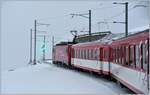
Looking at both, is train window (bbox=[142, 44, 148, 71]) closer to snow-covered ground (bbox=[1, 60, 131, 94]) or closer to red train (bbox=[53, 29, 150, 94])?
red train (bbox=[53, 29, 150, 94])

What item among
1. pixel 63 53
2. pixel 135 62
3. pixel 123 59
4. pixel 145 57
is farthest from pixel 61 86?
pixel 63 53

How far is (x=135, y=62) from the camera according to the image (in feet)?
49.0

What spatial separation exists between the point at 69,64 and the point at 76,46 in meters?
3.38

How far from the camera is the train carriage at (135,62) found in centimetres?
1341

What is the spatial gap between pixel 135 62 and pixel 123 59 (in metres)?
3.14

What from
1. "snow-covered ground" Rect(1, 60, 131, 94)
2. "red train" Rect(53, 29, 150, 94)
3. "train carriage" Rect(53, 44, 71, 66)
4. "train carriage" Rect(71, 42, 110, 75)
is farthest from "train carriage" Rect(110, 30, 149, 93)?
"train carriage" Rect(53, 44, 71, 66)

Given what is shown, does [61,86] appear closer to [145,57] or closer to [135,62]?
[135,62]

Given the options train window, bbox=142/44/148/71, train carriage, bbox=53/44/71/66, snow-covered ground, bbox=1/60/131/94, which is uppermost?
train window, bbox=142/44/148/71

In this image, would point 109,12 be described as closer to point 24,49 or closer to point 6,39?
point 24,49

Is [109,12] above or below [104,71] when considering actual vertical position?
above

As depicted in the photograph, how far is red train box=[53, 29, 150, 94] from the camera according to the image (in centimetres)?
1370

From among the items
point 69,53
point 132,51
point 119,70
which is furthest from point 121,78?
point 69,53

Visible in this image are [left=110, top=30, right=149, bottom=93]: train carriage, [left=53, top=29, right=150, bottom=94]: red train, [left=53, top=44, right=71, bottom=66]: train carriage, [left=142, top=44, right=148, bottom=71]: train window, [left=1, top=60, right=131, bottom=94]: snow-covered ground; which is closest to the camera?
[left=142, top=44, right=148, bottom=71]: train window

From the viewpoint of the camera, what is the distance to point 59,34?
96.1m
